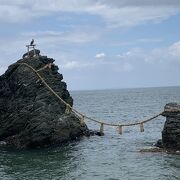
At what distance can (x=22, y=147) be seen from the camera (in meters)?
37.1

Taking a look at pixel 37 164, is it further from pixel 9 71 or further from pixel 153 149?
pixel 9 71

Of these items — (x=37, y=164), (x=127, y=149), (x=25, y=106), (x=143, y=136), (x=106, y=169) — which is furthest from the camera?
(x=143, y=136)

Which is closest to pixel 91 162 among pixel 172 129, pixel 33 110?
pixel 172 129

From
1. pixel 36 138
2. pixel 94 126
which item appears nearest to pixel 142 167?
pixel 36 138

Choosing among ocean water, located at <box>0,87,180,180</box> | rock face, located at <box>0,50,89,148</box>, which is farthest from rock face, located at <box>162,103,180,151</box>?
rock face, located at <box>0,50,89,148</box>

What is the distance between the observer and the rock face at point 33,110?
3712 centimetres

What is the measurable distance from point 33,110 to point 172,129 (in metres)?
12.1

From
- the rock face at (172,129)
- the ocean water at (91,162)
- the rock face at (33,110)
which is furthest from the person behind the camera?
the rock face at (33,110)

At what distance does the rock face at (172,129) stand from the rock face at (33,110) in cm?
902

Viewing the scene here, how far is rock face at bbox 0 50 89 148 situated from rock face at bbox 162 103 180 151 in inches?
355

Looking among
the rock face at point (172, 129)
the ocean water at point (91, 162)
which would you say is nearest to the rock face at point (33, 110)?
the ocean water at point (91, 162)

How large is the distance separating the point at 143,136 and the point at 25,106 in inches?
507

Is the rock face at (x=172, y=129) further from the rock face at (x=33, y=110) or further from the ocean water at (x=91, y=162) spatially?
the rock face at (x=33, y=110)

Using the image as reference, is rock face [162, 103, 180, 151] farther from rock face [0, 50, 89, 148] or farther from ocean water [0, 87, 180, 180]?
rock face [0, 50, 89, 148]
